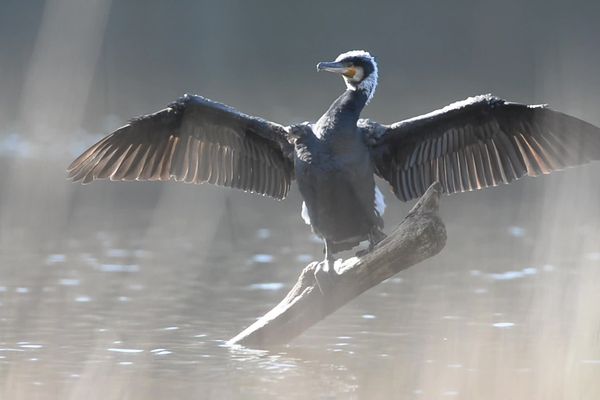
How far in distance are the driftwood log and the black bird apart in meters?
0.22

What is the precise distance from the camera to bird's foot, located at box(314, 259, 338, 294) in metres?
9.24

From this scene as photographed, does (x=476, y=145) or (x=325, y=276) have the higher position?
(x=476, y=145)

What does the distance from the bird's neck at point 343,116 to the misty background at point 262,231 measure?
1.68 m

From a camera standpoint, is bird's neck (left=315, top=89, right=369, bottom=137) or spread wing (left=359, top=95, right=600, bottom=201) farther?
spread wing (left=359, top=95, right=600, bottom=201)

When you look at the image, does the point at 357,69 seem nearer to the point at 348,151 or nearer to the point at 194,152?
the point at 348,151

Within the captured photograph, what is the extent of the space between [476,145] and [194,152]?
2114 millimetres

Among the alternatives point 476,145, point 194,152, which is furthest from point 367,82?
point 194,152

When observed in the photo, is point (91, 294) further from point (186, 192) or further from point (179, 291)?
point (186, 192)

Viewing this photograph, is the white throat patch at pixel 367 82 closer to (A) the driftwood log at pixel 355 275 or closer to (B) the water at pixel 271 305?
(A) the driftwood log at pixel 355 275

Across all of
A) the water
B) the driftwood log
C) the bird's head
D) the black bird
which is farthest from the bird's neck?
the water

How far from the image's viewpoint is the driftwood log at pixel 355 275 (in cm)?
884

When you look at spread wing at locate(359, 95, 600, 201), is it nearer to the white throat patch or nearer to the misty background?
the white throat patch

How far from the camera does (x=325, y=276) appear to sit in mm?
9250

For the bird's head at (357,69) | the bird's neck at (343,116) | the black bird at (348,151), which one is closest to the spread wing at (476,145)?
the black bird at (348,151)
